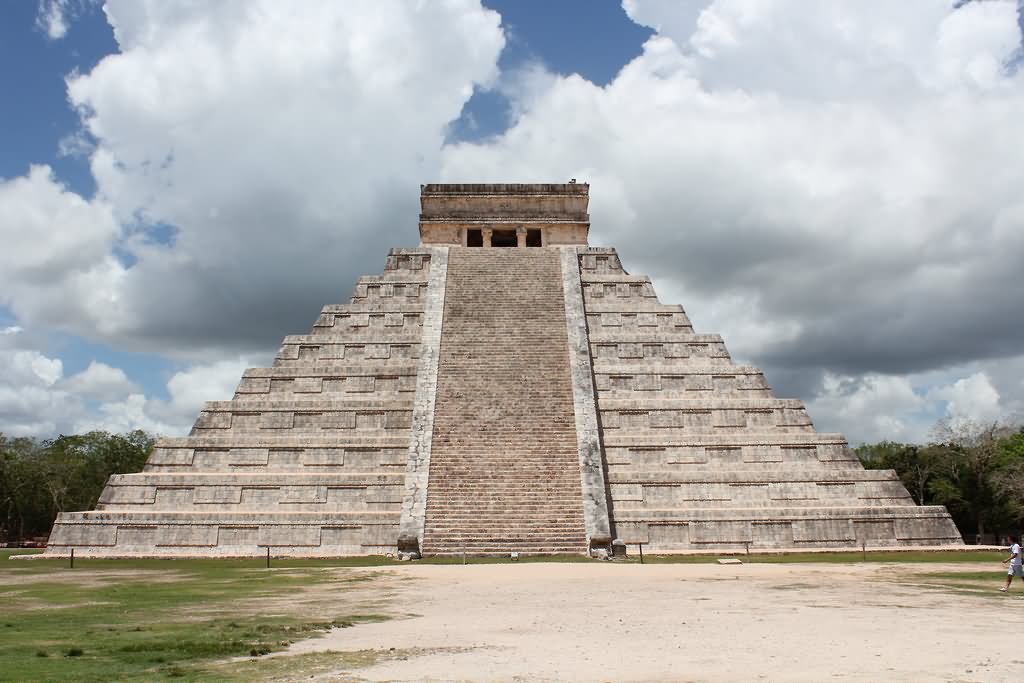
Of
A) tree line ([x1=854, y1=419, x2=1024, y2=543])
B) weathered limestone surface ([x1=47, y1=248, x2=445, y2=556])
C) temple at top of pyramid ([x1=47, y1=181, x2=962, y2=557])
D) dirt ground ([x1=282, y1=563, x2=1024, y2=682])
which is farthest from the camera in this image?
tree line ([x1=854, y1=419, x2=1024, y2=543])

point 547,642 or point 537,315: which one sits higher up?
point 537,315

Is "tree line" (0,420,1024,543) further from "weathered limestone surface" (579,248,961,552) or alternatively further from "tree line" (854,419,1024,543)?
"weathered limestone surface" (579,248,961,552)

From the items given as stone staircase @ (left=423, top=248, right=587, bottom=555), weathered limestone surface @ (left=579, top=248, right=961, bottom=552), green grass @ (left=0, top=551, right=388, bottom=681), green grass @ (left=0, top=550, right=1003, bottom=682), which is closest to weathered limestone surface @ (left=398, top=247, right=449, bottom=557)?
stone staircase @ (left=423, top=248, right=587, bottom=555)

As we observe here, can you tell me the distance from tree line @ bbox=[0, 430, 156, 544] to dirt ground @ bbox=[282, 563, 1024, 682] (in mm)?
32887

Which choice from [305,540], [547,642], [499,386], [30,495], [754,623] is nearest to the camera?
[547,642]

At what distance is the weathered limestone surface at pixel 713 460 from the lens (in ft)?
58.9

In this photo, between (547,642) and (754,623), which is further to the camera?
(754,623)

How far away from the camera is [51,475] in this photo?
125 ft

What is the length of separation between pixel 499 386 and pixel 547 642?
44.6ft

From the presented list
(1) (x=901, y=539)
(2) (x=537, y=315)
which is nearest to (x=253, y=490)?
(2) (x=537, y=315)

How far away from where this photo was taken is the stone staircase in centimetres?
1659

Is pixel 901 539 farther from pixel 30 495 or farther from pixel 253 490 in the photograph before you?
pixel 30 495

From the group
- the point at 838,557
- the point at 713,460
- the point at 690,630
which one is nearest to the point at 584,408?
the point at 713,460

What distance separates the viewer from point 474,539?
1627 cm
